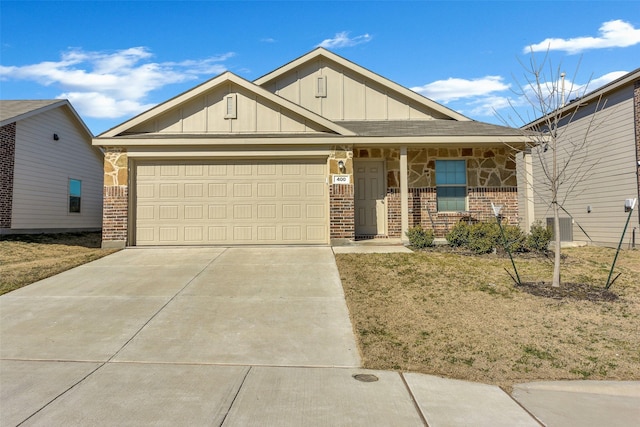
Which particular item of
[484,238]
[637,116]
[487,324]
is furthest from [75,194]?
[637,116]

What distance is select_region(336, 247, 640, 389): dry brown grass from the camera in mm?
4480

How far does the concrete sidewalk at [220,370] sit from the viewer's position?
135 inches

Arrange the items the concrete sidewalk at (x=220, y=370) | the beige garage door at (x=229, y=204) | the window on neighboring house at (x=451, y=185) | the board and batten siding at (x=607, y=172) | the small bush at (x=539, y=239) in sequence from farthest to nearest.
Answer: the board and batten siding at (x=607, y=172) < the window on neighboring house at (x=451, y=185) < the beige garage door at (x=229, y=204) < the small bush at (x=539, y=239) < the concrete sidewalk at (x=220, y=370)

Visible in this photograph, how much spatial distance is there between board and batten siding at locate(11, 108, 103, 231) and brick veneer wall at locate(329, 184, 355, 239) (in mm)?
12127

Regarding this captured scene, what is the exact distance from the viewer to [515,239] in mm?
9891

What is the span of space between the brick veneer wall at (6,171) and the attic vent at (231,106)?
9.20 meters

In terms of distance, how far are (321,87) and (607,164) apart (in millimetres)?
9807

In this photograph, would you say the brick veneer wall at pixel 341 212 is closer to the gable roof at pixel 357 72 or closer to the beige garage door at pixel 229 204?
the beige garage door at pixel 229 204

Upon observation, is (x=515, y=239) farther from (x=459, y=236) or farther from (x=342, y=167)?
(x=342, y=167)

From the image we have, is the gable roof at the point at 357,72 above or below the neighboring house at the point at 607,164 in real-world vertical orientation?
above

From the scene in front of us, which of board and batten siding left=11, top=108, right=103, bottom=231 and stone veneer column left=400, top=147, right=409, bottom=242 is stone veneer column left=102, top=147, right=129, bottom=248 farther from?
stone veneer column left=400, top=147, right=409, bottom=242

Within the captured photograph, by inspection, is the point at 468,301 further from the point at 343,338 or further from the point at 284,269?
the point at 284,269

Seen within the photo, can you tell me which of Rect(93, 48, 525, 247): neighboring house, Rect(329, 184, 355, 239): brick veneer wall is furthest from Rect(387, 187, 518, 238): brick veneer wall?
Rect(329, 184, 355, 239): brick veneer wall

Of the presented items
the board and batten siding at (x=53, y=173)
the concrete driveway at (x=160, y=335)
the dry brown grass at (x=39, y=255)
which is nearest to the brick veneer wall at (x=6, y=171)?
the board and batten siding at (x=53, y=173)
